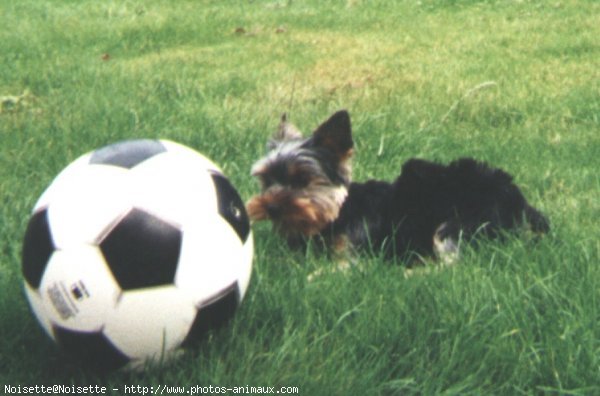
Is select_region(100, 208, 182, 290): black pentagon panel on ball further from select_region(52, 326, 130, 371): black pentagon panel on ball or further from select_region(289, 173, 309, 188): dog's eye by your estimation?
select_region(289, 173, 309, 188): dog's eye

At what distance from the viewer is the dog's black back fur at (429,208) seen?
499cm

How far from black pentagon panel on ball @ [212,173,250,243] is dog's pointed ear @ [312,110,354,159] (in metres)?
1.36

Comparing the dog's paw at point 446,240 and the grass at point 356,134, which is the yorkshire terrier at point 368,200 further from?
the grass at point 356,134

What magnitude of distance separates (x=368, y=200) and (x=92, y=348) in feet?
7.24

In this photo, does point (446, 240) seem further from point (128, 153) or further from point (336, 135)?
point (128, 153)

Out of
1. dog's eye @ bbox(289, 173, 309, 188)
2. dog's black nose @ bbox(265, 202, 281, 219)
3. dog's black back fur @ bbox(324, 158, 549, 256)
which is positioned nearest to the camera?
dog's black back fur @ bbox(324, 158, 549, 256)

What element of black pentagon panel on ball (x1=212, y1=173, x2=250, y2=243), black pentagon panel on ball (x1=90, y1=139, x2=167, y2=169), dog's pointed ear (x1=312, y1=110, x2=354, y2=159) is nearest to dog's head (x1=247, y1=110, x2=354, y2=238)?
dog's pointed ear (x1=312, y1=110, x2=354, y2=159)

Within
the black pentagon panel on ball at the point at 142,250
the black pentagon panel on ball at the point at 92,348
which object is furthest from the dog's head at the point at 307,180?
the black pentagon panel on ball at the point at 92,348

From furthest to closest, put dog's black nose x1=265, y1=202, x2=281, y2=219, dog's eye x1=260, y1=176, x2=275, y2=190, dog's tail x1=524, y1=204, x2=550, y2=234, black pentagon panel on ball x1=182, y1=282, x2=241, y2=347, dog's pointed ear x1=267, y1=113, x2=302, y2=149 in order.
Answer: dog's pointed ear x1=267, y1=113, x2=302, y2=149, dog's eye x1=260, y1=176, x2=275, y2=190, dog's black nose x1=265, y1=202, x2=281, y2=219, dog's tail x1=524, y1=204, x2=550, y2=234, black pentagon panel on ball x1=182, y1=282, x2=241, y2=347

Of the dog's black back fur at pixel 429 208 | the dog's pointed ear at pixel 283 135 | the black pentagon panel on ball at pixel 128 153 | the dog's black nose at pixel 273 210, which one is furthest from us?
the dog's pointed ear at pixel 283 135

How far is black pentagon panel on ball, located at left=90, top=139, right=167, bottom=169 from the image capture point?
3.72m

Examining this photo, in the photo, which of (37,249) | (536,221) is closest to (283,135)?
(536,221)

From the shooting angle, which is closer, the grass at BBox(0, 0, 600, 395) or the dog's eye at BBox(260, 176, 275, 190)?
the grass at BBox(0, 0, 600, 395)

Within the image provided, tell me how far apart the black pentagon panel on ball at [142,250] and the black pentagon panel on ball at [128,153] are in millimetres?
274
